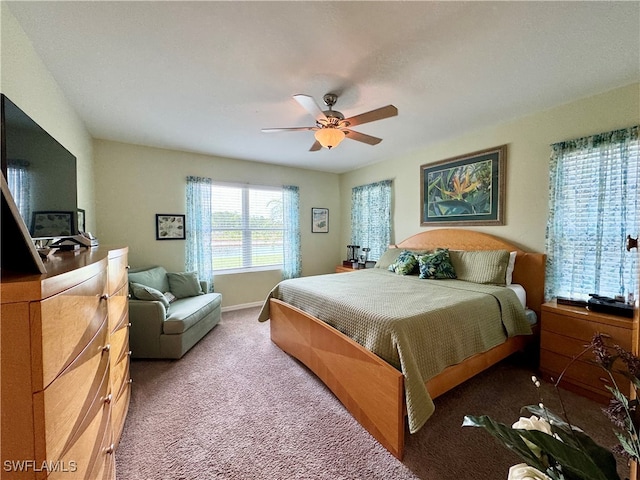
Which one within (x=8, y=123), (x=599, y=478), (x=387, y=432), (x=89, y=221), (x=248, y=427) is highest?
(x=8, y=123)

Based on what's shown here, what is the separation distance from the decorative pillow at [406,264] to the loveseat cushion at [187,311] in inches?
96.1

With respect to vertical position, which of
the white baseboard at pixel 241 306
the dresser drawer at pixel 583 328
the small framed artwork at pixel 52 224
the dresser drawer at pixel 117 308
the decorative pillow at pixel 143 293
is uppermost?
the small framed artwork at pixel 52 224

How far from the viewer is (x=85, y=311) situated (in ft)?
3.03

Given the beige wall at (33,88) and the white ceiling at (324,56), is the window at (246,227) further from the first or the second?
the beige wall at (33,88)

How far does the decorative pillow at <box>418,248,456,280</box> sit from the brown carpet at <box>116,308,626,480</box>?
1005 millimetres

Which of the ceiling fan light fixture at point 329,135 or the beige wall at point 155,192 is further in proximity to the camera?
the beige wall at point 155,192

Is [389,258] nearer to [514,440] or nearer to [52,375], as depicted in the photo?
[514,440]

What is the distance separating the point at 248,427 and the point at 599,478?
5.99 ft

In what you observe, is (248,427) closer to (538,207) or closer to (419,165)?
(538,207)

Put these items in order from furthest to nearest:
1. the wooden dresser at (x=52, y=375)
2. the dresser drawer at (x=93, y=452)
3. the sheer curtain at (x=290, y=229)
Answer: the sheer curtain at (x=290, y=229)
the dresser drawer at (x=93, y=452)
the wooden dresser at (x=52, y=375)

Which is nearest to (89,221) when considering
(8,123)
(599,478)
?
(8,123)

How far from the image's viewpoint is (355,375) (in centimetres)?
177

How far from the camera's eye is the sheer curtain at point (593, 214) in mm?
2107

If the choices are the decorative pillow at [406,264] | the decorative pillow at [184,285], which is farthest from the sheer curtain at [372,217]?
the decorative pillow at [184,285]
